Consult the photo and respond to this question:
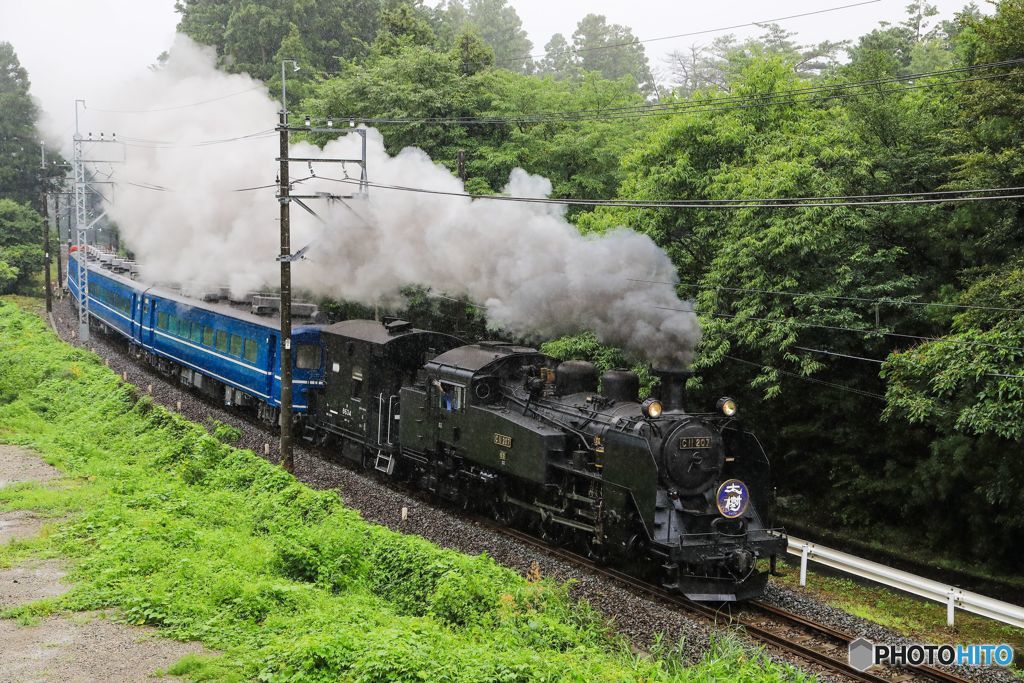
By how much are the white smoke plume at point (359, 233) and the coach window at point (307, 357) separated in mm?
2437

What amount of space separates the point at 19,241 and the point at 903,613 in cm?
5928

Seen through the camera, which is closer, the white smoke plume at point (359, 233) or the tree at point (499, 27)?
the white smoke plume at point (359, 233)

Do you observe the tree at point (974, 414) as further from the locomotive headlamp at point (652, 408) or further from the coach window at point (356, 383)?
the coach window at point (356, 383)

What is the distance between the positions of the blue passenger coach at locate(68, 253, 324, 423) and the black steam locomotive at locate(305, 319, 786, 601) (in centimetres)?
314

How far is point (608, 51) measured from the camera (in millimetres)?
77500

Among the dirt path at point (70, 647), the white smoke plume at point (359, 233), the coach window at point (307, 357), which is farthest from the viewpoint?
the coach window at point (307, 357)

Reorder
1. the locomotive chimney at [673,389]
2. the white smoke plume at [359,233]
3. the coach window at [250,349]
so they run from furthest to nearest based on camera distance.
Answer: the coach window at [250,349] → the white smoke plume at [359,233] → the locomotive chimney at [673,389]

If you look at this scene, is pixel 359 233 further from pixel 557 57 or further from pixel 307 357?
pixel 557 57

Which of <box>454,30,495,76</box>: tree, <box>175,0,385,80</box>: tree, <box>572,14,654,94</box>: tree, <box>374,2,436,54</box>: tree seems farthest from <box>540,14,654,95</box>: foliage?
<box>454,30,495,76</box>: tree

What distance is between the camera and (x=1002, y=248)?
51.0 ft

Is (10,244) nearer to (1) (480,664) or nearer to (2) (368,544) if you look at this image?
(2) (368,544)

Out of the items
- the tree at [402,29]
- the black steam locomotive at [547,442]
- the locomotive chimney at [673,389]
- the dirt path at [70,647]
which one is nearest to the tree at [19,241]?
the tree at [402,29]

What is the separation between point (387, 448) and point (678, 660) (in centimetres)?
898

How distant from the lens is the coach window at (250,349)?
2175cm
